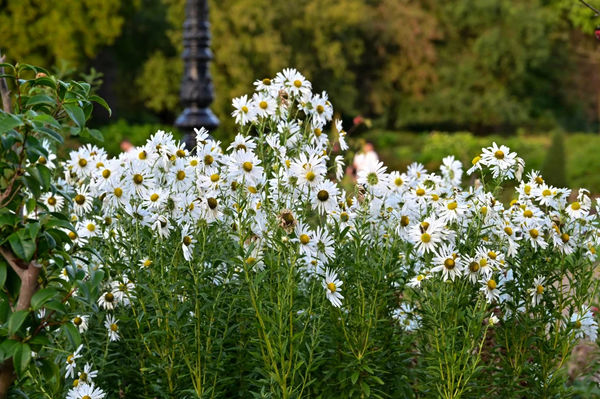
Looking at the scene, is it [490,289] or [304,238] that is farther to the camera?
[490,289]

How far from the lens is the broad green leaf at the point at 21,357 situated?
183cm

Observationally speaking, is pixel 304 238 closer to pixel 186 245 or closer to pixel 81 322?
pixel 186 245

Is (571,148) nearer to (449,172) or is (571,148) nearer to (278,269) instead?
(449,172)

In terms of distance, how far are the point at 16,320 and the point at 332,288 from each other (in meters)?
1.04

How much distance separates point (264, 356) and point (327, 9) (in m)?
18.7

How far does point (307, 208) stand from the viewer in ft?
9.05

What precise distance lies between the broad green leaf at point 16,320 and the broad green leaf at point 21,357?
0.05 meters

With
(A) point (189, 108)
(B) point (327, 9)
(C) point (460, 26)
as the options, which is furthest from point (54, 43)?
(C) point (460, 26)

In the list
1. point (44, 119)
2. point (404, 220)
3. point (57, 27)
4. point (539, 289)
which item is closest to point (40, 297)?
point (44, 119)

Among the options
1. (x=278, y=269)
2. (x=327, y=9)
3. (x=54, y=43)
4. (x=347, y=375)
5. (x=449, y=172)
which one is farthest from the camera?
(x=327, y=9)

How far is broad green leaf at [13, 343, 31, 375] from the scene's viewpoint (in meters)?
1.83

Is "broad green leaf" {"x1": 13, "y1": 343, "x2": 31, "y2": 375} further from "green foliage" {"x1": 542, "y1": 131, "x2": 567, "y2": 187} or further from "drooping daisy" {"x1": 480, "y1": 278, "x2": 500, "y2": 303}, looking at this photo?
"green foliage" {"x1": 542, "y1": 131, "x2": 567, "y2": 187}

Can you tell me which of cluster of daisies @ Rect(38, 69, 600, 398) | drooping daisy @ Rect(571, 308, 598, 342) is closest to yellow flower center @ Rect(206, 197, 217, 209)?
A: cluster of daisies @ Rect(38, 69, 600, 398)

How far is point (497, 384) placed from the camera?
288 cm
